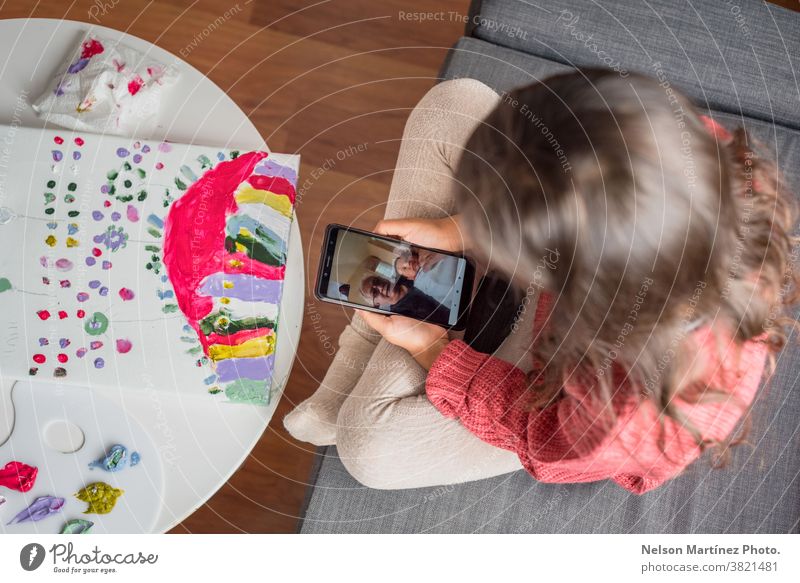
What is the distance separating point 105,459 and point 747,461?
2.81ft

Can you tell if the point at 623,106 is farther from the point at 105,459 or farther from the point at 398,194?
the point at 105,459

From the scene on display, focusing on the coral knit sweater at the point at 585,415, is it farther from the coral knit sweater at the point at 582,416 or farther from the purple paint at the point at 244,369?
the purple paint at the point at 244,369

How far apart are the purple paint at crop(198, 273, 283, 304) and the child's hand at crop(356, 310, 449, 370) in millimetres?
130

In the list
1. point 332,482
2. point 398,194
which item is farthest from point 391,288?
point 332,482

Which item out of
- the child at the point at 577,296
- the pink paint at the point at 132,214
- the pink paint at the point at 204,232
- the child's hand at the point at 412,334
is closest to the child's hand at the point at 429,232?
the child at the point at 577,296

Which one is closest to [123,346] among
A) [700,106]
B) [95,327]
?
[95,327]

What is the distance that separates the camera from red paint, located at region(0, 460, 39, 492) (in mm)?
716

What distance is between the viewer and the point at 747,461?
2.65 ft

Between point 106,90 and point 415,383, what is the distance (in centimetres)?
58

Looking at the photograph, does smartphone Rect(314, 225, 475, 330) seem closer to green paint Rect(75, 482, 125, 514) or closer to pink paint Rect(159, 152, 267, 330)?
pink paint Rect(159, 152, 267, 330)

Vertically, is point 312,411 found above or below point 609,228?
below

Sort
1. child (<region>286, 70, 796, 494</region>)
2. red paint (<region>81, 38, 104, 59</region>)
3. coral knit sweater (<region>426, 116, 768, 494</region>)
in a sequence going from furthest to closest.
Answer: red paint (<region>81, 38, 104, 59</region>), coral knit sweater (<region>426, 116, 768, 494</region>), child (<region>286, 70, 796, 494</region>)

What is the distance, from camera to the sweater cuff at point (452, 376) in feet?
2.24

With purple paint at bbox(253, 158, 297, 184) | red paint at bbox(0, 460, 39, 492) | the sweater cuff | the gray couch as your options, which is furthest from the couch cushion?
red paint at bbox(0, 460, 39, 492)
